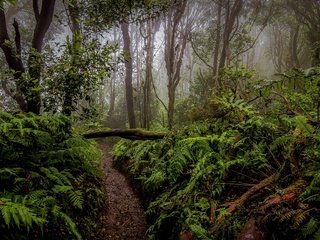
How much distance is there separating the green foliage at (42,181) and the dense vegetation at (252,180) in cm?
133

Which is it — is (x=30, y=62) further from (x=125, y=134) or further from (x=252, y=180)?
(x=252, y=180)

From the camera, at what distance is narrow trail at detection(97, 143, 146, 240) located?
5699 millimetres

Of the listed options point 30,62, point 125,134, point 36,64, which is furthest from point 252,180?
point 30,62

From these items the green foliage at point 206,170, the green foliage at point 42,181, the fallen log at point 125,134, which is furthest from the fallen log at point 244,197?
the fallen log at point 125,134

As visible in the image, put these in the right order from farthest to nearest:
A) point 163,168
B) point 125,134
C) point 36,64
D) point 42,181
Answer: point 125,134, point 36,64, point 163,168, point 42,181

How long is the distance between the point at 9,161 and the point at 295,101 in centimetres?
477

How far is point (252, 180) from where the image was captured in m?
4.68

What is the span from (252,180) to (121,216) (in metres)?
3.13

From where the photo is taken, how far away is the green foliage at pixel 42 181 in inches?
138

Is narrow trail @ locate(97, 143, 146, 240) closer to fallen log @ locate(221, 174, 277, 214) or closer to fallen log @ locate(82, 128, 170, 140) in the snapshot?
fallen log @ locate(82, 128, 170, 140)

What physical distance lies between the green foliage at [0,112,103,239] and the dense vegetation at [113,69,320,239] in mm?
1332

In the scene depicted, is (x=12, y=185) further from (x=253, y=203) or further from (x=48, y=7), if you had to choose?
(x=48, y=7)

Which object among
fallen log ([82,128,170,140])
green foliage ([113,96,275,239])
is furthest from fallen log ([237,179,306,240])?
fallen log ([82,128,170,140])

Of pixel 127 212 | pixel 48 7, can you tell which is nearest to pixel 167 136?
pixel 127 212
